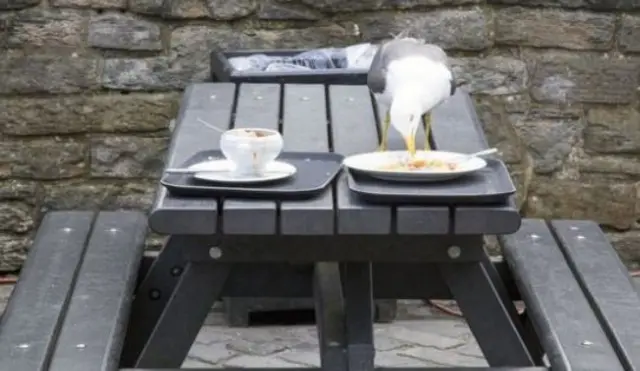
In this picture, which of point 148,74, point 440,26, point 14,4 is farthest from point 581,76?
point 14,4

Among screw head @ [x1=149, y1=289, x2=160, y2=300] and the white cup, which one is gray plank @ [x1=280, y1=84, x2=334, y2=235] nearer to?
the white cup

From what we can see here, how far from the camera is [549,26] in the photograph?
4215 mm

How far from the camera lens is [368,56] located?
3949 mm

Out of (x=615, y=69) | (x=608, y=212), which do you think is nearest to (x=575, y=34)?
(x=615, y=69)

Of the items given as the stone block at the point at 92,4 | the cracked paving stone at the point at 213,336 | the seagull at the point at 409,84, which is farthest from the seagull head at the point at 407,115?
the stone block at the point at 92,4

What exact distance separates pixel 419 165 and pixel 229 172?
1.15 ft

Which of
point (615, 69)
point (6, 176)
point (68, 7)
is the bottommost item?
point (6, 176)

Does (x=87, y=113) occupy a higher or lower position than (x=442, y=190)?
lower

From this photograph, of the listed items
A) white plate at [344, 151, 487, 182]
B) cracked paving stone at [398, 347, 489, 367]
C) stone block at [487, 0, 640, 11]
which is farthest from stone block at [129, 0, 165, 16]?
white plate at [344, 151, 487, 182]

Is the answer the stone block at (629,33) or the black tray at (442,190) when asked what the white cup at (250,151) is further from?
the stone block at (629,33)

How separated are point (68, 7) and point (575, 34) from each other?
167 cm

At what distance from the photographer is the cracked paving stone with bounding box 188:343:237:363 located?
380 centimetres

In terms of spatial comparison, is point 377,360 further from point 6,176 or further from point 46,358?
point 46,358

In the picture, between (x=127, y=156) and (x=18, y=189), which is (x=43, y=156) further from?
(x=127, y=156)
